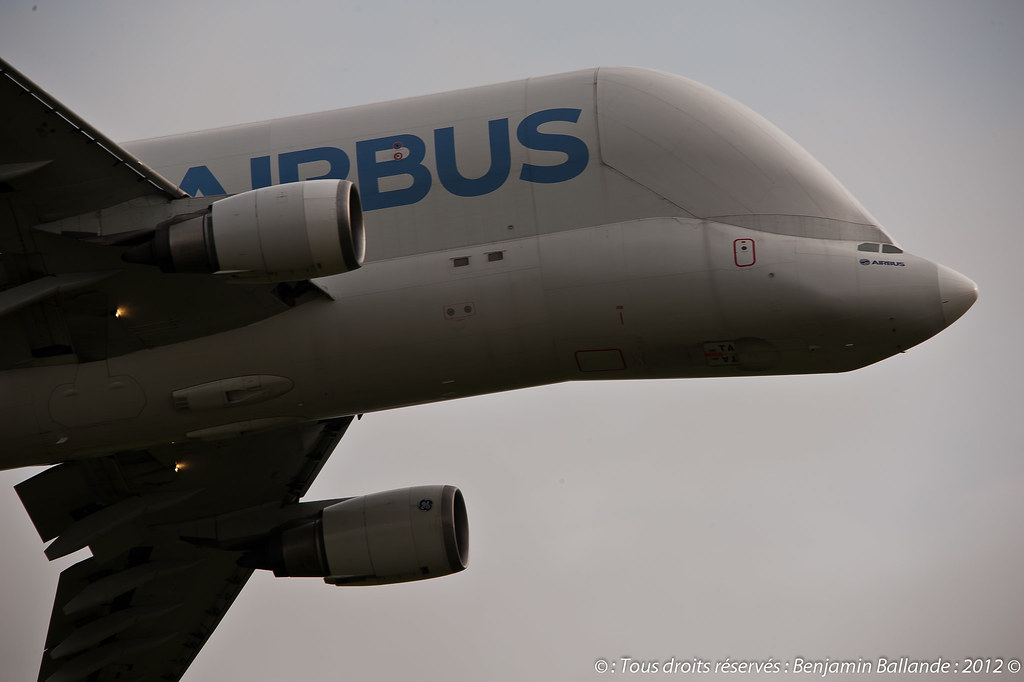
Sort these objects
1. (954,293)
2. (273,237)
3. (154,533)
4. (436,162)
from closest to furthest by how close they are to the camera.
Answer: (273,237)
(954,293)
(436,162)
(154,533)

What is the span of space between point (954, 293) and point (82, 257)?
46.6 feet

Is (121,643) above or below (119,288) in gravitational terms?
below

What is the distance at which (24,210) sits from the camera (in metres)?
19.9

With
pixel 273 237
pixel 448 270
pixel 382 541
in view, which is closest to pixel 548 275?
pixel 448 270

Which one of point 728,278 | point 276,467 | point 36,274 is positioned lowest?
point 276,467

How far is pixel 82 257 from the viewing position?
66.7ft

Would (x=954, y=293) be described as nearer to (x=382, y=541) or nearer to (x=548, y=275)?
(x=548, y=275)

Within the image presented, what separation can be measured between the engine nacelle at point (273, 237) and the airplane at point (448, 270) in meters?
0.34

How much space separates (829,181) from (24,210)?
13268mm

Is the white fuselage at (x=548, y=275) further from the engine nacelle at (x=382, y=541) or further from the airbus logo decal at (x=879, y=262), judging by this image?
the engine nacelle at (x=382, y=541)

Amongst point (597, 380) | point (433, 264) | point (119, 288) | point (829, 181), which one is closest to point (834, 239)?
point (829, 181)

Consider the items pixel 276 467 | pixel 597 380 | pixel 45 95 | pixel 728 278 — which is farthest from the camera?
pixel 276 467

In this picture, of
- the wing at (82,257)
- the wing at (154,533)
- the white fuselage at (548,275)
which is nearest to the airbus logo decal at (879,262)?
the white fuselage at (548,275)

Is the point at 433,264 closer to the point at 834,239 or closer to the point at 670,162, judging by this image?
the point at 670,162
